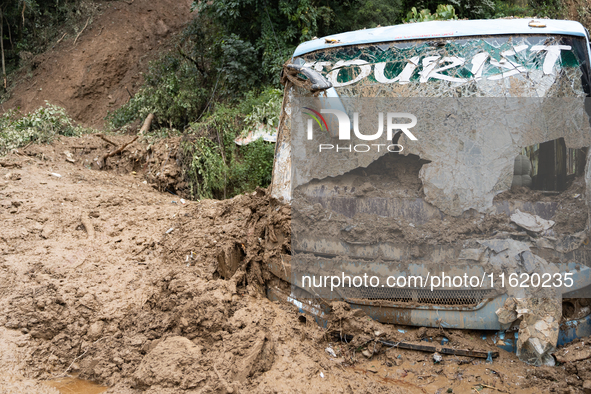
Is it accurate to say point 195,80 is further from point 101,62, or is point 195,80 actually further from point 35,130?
point 101,62

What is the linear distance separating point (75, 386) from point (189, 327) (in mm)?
834

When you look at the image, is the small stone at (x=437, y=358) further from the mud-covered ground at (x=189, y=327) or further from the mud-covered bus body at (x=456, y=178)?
the mud-covered bus body at (x=456, y=178)

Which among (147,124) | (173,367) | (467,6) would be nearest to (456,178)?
(173,367)

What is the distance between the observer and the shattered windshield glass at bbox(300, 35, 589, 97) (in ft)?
11.3

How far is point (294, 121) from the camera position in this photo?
3857 mm

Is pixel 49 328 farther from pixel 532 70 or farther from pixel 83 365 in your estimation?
pixel 532 70

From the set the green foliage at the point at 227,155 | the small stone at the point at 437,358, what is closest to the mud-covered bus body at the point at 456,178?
the small stone at the point at 437,358

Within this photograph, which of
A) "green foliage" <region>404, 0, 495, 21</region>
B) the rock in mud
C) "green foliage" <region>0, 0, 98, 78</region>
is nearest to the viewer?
the rock in mud

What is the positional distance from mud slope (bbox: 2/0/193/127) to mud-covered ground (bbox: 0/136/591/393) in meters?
9.11

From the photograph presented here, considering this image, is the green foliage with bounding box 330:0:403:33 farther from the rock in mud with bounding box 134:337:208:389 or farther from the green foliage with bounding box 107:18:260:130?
the rock in mud with bounding box 134:337:208:389

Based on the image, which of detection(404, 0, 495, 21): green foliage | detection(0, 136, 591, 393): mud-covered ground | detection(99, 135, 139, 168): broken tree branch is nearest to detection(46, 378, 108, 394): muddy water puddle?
detection(0, 136, 591, 393): mud-covered ground

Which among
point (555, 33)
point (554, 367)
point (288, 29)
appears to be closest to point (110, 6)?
point (288, 29)

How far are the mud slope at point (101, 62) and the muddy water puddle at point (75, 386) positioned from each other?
11174 mm

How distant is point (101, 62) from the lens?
1403cm
